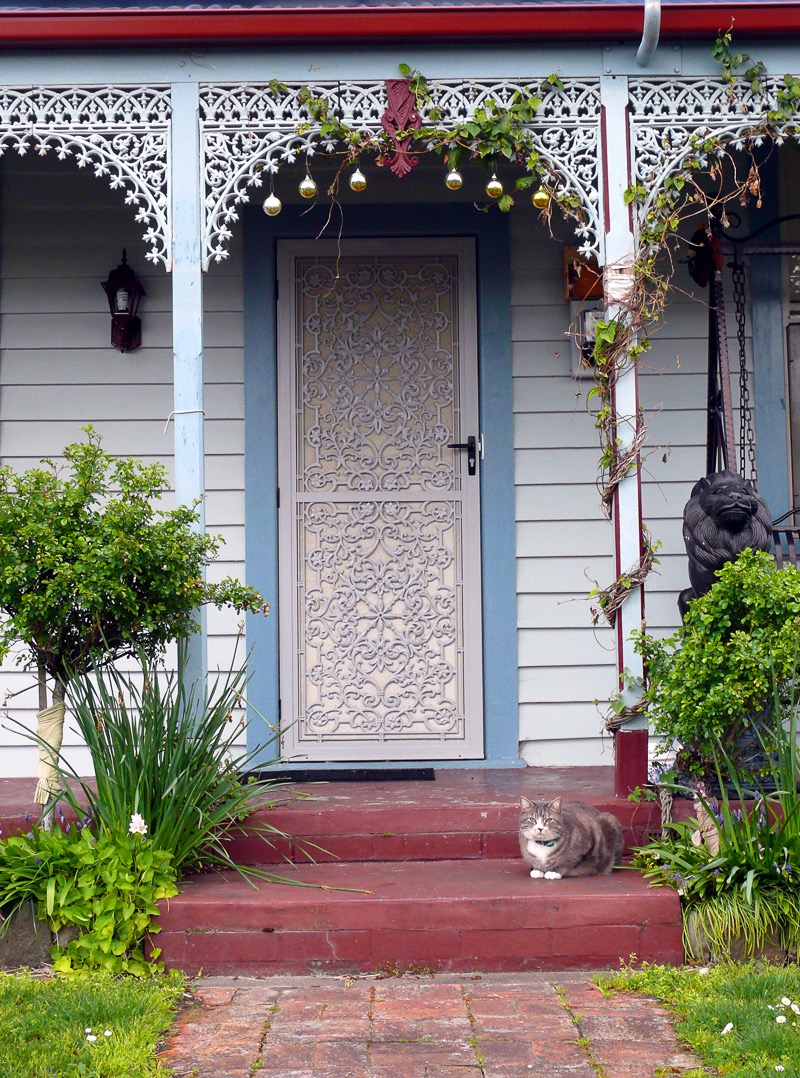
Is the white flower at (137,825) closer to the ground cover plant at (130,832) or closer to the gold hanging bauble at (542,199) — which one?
the ground cover plant at (130,832)

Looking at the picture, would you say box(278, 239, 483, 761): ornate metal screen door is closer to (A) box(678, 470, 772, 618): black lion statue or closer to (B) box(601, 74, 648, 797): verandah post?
(B) box(601, 74, 648, 797): verandah post

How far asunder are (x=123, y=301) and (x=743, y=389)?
3.14 metres

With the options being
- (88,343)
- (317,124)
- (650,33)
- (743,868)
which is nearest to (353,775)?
(743,868)

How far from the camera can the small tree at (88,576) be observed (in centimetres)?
394

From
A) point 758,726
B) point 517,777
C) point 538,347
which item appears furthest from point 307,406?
point 758,726

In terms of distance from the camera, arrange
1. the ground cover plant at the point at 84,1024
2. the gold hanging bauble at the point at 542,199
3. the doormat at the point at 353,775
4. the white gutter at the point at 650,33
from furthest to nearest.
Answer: the doormat at the point at 353,775, the gold hanging bauble at the point at 542,199, the white gutter at the point at 650,33, the ground cover plant at the point at 84,1024

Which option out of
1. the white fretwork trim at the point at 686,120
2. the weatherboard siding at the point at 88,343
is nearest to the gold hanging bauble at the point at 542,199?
the white fretwork trim at the point at 686,120

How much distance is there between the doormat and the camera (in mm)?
5290

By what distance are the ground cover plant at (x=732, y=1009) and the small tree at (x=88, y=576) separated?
1.97 m

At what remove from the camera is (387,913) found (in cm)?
384

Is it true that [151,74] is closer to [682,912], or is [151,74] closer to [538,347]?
[538,347]

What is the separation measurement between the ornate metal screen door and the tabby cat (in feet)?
4.90

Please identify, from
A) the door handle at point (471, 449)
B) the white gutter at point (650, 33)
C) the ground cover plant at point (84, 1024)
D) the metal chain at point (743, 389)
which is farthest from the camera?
the door handle at point (471, 449)

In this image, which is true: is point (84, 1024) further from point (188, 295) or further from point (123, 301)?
point (123, 301)
